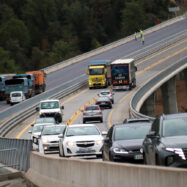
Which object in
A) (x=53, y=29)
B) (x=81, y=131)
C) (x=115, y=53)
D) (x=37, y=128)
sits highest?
(x=53, y=29)

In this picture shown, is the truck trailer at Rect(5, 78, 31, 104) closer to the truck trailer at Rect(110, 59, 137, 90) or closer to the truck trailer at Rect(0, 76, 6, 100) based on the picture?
the truck trailer at Rect(0, 76, 6, 100)

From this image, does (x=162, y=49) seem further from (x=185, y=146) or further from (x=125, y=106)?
(x=185, y=146)

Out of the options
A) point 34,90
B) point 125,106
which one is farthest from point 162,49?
point 125,106

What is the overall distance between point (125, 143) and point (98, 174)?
624cm

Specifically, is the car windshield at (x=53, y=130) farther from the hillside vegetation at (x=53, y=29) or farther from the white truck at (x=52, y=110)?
the hillside vegetation at (x=53, y=29)

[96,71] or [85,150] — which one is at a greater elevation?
[96,71]

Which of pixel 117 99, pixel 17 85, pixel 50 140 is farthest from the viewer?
pixel 17 85

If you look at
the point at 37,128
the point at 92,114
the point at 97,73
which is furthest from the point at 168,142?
the point at 97,73

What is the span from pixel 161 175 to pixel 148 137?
4.41m

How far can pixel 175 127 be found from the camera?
1306 cm

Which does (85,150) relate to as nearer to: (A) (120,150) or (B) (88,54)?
(A) (120,150)

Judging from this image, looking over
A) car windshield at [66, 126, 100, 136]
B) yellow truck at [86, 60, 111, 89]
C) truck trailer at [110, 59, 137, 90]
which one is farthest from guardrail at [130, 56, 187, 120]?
car windshield at [66, 126, 100, 136]

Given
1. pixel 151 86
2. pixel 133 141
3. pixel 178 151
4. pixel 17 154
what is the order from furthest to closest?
1. pixel 151 86
2. pixel 17 154
3. pixel 133 141
4. pixel 178 151

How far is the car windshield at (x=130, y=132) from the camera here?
18.0m
